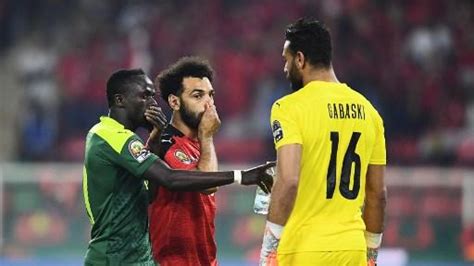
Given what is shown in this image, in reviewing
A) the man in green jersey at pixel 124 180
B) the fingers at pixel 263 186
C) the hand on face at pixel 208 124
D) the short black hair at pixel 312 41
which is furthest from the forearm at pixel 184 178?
the short black hair at pixel 312 41

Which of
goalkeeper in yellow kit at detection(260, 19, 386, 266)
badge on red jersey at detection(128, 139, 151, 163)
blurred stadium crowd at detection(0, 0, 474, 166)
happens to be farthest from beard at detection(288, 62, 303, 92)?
blurred stadium crowd at detection(0, 0, 474, 166)

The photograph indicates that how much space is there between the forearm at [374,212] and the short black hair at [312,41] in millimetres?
777

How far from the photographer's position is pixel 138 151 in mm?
5992

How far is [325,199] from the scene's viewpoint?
5797 millimetres

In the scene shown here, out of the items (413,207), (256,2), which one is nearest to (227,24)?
(256,2)

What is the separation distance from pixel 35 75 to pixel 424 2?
253 inches

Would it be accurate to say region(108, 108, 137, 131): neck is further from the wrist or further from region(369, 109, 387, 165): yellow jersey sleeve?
region(369, 109, 387, 165): yellow jersey sleeve

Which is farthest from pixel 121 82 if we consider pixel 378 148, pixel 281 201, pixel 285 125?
pixel 378 148

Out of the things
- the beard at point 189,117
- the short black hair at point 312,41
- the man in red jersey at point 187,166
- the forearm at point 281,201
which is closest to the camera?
the forearm at point 281,201

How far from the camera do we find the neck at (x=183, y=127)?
673 centimetres

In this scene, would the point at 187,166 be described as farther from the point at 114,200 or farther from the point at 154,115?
the point at 114,200

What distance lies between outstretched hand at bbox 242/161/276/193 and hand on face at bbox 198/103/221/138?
0.51m

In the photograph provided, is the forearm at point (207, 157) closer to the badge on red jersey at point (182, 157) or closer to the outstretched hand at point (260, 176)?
the badge on red jersey at point (182, 157)

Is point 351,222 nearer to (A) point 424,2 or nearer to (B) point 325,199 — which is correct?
(B) point 325,199
